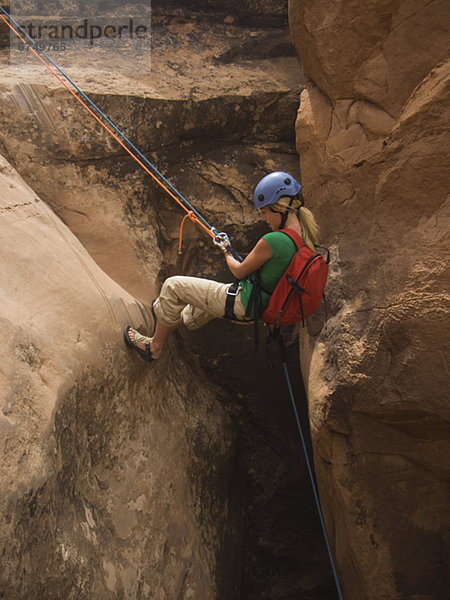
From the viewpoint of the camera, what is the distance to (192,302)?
389 cm

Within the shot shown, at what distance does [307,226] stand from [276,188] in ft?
1.03

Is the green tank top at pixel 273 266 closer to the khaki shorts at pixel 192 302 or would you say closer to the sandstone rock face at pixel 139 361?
the khaki shorts at pixel 192 302

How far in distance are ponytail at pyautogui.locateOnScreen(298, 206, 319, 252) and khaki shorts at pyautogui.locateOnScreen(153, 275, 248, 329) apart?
51 cm

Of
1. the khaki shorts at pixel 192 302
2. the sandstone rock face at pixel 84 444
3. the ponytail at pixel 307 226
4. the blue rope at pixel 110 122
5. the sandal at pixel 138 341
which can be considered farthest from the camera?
the blue rope at pixel 110 122

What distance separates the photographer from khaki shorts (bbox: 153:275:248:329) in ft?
12.5

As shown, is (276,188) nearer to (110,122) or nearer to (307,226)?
(307,226)

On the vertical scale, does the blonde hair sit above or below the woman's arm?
above

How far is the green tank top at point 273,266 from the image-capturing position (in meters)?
3.51

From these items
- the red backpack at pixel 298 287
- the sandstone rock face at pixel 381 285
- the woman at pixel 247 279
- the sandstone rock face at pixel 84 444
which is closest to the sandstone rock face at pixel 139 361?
the sandstone rock face at pixel 84 444

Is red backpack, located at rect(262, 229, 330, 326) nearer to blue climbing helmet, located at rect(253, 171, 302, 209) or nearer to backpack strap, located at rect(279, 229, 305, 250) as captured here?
backpack strap, located at rect(279, 229, 305, 250)

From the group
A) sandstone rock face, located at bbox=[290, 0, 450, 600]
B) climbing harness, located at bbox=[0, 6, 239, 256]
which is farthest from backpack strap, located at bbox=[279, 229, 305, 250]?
climbing harness, located at bbox=[0, 6, 239, 256]

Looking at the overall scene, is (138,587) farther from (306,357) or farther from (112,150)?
(112,150)

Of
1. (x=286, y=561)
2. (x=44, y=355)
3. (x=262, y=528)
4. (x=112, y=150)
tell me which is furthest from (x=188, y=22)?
(x=286, y=561)

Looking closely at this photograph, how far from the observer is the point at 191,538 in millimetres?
4289
